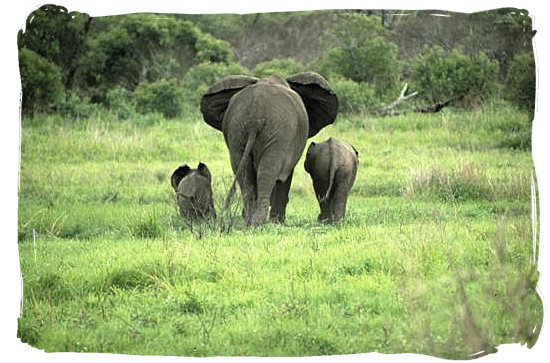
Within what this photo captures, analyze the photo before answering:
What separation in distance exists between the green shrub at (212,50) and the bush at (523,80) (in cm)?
776

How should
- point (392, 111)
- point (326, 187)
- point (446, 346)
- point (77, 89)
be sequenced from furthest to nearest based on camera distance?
point (392, 111)
point (77, 89)
point (326, 187)
point (446, 346)

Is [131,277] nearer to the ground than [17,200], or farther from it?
nearer to the ground

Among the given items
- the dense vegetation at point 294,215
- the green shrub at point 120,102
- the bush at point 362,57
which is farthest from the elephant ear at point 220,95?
the bush at point 362,57

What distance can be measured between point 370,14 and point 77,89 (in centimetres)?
514

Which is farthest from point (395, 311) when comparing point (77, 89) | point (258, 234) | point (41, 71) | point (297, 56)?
point (297, 56)

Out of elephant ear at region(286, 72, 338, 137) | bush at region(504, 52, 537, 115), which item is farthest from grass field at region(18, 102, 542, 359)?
elephant ear at region(286, 72, 338, 137)

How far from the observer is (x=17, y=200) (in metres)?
7.23

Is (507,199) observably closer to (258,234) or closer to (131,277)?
(258,234)

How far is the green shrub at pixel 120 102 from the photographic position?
15.4 m

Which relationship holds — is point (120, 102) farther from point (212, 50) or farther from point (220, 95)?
point (220, 95)

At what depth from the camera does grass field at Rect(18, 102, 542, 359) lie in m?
6.39

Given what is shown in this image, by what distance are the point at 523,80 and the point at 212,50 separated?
9701mm

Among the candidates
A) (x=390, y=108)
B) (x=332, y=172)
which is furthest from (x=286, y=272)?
(x=390, y=108)

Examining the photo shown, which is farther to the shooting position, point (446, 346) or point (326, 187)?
point (326, 187)
